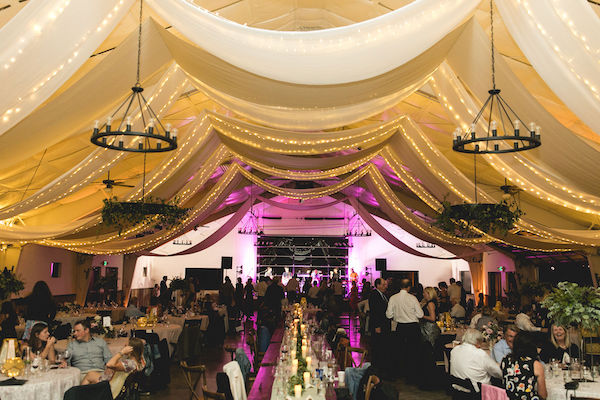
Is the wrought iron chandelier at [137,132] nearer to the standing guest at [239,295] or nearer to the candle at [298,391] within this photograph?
the candle at [298,391]

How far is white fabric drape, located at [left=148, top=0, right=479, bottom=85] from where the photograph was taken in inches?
142

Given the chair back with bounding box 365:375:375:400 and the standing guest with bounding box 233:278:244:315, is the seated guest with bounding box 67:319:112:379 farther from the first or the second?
the standing guest with bounding box 233:278:244:315

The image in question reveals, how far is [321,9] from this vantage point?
6859mm

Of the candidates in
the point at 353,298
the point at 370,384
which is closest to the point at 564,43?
the point at 370,384

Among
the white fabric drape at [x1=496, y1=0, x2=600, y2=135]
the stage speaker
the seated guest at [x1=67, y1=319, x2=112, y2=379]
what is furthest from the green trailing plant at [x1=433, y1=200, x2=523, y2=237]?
the stage speaker

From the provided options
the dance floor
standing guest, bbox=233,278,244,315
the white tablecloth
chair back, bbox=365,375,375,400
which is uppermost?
standing guest, bbox=233,278,244,315

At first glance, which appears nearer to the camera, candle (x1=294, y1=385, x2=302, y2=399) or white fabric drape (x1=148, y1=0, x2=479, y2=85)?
white fabric drape (x1=148, y1=0, x2=479, y2=85)

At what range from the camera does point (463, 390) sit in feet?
16.3

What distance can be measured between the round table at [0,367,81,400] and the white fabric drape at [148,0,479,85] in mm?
3461

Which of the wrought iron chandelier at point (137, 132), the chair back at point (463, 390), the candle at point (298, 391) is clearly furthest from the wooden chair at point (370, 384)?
the wrought iron chandelier at point (137, 132)

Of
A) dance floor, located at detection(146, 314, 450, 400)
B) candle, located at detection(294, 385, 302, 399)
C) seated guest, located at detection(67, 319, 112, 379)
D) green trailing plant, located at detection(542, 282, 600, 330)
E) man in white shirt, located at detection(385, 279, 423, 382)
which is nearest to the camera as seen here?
candle, located at detection(294, 385, 302, 399)

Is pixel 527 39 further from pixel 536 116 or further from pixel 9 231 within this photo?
pixel 9 231

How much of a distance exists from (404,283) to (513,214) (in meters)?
2.16

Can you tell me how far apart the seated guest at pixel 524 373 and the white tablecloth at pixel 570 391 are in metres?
0.58
